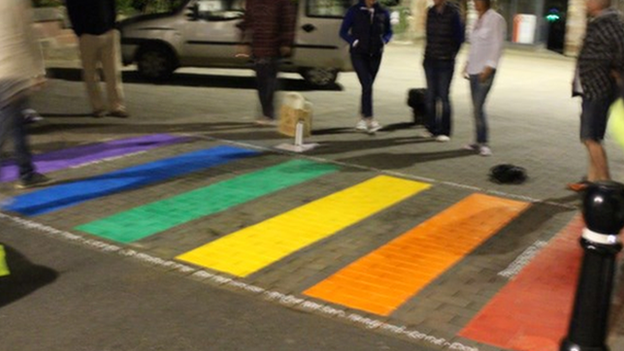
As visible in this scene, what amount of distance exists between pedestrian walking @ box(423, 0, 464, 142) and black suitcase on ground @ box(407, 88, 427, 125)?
31.7 inches

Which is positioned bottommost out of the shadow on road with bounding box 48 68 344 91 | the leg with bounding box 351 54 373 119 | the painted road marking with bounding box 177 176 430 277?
the shadow on road with bounding box 48 68 344 91

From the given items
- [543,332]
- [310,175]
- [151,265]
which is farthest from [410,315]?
[310,175]

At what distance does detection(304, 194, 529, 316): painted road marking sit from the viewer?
5.08 m

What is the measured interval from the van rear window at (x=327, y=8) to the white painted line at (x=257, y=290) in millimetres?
8604

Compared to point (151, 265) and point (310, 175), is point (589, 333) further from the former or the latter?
point (310, 175)

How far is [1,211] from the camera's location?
641 centimetres

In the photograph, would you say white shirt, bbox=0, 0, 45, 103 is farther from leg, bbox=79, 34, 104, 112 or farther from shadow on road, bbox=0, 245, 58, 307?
leg, bbox=79, 34, 104, 112

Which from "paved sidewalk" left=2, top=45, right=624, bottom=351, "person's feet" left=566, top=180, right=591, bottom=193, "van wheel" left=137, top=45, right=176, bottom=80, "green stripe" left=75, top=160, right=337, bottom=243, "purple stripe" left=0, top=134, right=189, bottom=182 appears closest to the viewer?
"paved sidewalk" left=2, top=45, right=624, bottom=351

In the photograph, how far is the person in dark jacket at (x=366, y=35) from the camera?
32.0 ft

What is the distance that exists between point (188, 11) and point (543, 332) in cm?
1086

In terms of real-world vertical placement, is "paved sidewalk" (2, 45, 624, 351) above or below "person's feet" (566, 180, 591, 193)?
above

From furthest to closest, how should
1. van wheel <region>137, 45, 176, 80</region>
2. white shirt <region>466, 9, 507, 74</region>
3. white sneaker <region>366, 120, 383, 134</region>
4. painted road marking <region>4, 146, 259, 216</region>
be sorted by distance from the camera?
1. van wheel <region>137, 45, 176, 80</region>
2. white sneaker <region>366, 120, 383, 134</region>
3. white shirt <region>466, 9, 507, 74</region>
4. painted road marking <region>4, 146, 259, 216</region>

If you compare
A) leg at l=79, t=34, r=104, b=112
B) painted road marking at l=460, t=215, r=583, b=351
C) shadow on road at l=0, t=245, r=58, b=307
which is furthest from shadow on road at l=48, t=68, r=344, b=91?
shadow on road at l=0, t=245, r=58, b=307

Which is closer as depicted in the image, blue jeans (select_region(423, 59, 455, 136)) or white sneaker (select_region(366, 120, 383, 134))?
blue jeans (select_region(423, 59, 455, 136))
